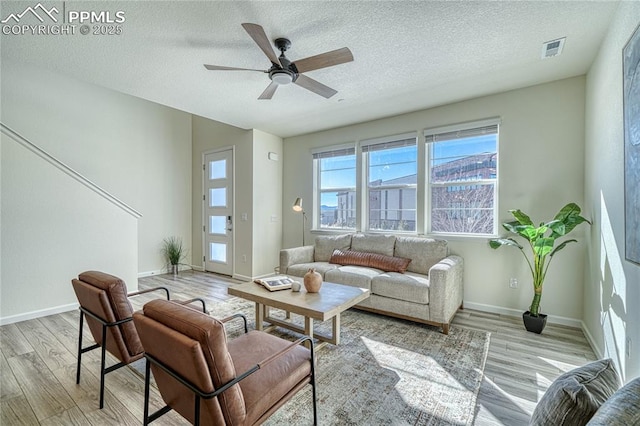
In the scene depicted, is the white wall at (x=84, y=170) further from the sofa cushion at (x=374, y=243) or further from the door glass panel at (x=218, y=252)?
the sofa cushion at (x=374, y=243)

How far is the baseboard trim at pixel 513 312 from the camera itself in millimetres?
3010

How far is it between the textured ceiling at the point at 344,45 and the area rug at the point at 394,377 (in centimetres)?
276

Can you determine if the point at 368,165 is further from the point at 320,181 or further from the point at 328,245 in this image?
the point at 328,245

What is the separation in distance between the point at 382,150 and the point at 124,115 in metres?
4.61

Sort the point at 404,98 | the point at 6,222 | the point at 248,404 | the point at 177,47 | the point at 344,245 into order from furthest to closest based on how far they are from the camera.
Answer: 1. the point at 344,245
2. the point at 404,98
3. the point at 6,222
4. the point at 177,47
5. the point at 248,404

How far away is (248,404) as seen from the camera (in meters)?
1.23

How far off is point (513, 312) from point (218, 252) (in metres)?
4.96

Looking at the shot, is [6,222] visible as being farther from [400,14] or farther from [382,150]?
[382,150]

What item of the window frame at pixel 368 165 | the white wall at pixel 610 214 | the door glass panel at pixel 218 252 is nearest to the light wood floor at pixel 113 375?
the white wall at pixel 610 214

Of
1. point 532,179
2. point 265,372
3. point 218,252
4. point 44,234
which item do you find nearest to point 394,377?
point 265,372

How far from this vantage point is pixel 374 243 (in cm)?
401

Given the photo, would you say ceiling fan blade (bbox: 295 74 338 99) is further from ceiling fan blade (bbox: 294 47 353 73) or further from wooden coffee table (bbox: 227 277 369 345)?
wooden coffee table (bbox: 227 277 369 345)

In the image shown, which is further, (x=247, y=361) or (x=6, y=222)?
(x=6, y=222)

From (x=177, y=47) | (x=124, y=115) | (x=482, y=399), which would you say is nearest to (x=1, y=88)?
Result: (x=124, y=115)
